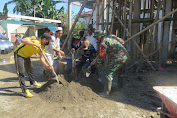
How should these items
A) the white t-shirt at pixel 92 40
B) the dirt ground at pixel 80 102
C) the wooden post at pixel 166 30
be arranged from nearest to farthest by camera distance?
the dirt ground at pixel 80 102, the white t-shirt at pixel 92 40, the wooden post at pixel 166 30

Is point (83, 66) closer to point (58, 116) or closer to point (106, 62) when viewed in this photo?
point (106, 62)

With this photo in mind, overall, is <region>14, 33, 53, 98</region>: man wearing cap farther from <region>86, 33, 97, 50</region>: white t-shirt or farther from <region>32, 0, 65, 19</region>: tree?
<region>32, 0, 65, 19</region>: tree

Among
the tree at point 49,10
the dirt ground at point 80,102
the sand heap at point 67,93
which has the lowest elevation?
the dirt ground at point 80,102

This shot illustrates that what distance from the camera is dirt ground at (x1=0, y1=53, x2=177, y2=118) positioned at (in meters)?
2.97

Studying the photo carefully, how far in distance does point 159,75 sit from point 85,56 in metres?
2.68

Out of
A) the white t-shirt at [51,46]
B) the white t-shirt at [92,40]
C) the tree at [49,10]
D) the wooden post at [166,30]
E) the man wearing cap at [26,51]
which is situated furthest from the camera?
the tree at [49,10]

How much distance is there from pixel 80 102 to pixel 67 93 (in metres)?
0.40

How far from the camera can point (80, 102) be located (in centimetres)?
344

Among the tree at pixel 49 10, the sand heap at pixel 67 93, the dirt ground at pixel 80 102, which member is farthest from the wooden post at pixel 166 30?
the tree at pixel 49 10

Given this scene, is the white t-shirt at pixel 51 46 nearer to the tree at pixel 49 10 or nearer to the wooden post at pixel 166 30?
the wooden post at pixel 166 30

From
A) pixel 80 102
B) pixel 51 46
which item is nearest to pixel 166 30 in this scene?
pixel 51 46

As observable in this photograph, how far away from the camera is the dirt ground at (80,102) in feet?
9.73

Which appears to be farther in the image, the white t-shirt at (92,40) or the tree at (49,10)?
A: the tree at (49,10)

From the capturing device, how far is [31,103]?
3.43 meters
